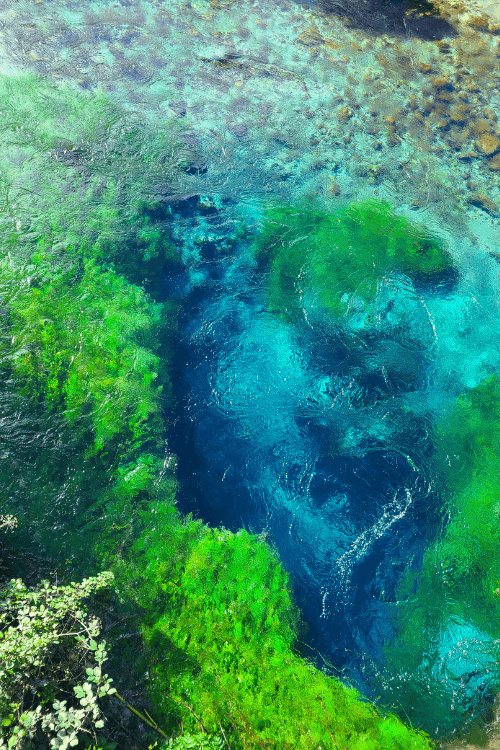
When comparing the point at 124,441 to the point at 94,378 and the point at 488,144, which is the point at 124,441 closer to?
the point at 94,378

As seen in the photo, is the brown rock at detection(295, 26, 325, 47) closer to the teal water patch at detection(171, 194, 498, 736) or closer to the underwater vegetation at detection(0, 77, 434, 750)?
the underwater vegetation at detection(0, 77, 434, 750)

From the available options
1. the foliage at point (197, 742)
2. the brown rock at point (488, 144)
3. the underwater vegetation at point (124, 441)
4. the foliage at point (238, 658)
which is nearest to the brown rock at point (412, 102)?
the brown rock at point (488, 144)

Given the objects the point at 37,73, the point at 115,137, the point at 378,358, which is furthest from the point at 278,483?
the point at 37,73

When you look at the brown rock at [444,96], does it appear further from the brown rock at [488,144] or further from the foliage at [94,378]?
the foliage at [94,378]

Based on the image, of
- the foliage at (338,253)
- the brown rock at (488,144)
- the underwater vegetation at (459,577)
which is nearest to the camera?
the underwater vegetation at (459,577)

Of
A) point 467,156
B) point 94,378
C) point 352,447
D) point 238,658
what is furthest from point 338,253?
point 238,658

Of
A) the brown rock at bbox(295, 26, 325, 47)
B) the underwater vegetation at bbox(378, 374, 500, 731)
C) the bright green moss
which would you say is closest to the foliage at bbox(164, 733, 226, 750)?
the underwater vegetation at bbox(378, 374, 500, 731)
